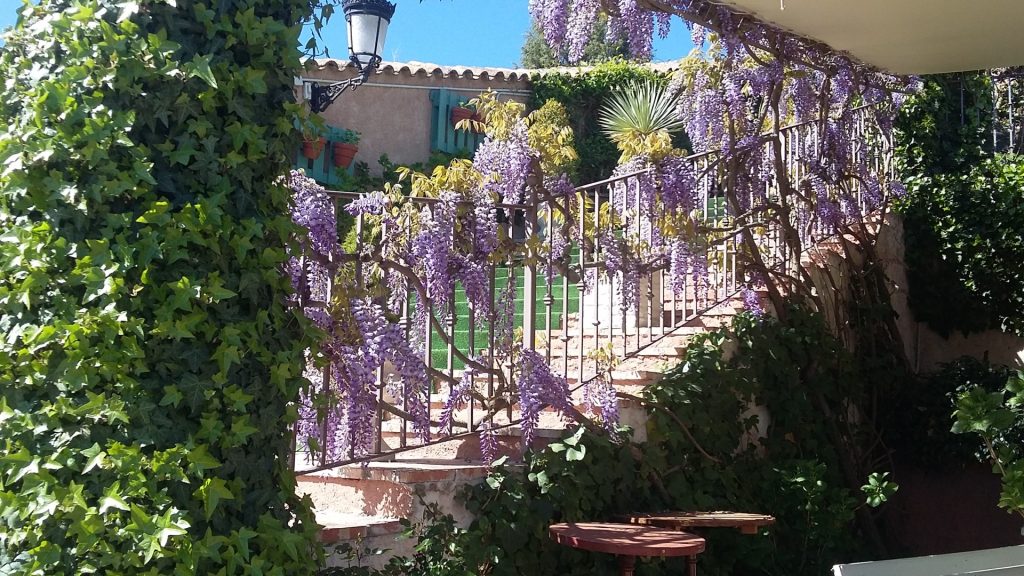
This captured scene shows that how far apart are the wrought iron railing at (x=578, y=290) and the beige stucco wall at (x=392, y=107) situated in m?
4.77

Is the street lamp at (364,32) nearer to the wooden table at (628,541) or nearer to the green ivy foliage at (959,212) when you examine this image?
the wooden table at (628,541)

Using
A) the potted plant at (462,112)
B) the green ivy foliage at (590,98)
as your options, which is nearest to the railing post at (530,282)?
the potted plant at (462,112)

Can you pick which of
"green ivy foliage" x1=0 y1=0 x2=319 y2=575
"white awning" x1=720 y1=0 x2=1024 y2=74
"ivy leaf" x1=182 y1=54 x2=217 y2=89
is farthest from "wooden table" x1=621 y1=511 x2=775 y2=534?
"ivy leaf" x1=182 y1=54 x2=217 y2=89

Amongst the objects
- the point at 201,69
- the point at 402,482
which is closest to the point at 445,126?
the point at 402,482

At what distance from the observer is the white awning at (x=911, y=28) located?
14.7 ft

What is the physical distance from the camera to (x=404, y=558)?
11.3ft

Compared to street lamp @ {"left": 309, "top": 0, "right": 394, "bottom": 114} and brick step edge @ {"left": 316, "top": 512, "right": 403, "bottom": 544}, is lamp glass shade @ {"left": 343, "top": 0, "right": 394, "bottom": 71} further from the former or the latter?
brick step edge @ {"left": 316, "top": 512, "right": 403, "bottom": 544}

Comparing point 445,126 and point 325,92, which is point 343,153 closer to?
point 445,126

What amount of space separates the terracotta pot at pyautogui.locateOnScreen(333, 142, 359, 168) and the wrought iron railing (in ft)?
13.6

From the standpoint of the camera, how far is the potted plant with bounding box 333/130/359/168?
10.6 m

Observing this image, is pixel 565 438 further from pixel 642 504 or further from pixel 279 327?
pixel 279 327

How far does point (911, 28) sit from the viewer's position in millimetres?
4875

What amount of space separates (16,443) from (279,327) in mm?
657

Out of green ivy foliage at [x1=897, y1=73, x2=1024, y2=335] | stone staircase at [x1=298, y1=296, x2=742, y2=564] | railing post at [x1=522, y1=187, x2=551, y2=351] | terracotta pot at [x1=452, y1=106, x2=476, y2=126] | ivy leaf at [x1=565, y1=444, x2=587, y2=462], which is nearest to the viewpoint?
stone staircase at [x1=298, y1=296, x2=742, y2=564]
